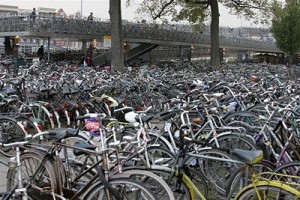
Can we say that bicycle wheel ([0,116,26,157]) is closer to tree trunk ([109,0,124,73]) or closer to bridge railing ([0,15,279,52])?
tree trunk ([109,0,124,73])

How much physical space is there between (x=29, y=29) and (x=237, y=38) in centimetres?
2492

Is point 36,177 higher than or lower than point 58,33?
lower

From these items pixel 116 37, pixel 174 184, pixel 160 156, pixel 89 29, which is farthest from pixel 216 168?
pixel 89 29

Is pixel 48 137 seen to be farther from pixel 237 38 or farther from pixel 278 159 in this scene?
pixel 237 38

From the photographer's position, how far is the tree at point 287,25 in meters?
20.3

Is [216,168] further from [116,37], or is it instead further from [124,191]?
[116,37]

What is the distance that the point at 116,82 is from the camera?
9.93 m

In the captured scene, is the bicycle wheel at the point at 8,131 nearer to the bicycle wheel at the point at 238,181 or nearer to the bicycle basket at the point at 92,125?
the bicycle basket at the point at 92,125

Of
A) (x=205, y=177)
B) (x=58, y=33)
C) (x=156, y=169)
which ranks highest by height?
(x=58, y=33)

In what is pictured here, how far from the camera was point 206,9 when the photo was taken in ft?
78.1

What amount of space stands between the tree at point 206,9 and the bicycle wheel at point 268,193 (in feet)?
60.7

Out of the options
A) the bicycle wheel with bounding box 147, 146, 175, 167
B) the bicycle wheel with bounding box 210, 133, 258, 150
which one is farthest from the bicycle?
the bicycle wheel with bounding box 210, 133, 258, 150

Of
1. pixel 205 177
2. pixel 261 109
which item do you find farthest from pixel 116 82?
pixel 205 177

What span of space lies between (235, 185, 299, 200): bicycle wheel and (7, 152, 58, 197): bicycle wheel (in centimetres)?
158
